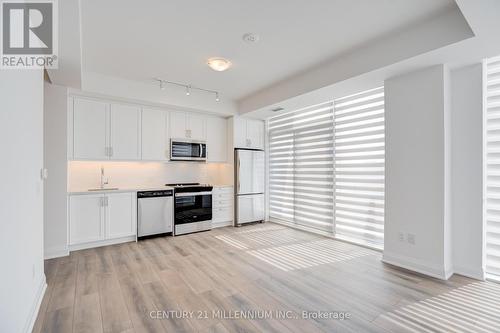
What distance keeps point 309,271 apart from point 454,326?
1.42m

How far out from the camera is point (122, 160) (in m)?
4.41

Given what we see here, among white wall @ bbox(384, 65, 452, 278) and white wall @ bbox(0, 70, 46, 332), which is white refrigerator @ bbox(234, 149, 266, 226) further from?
white wall @ bbox(0, 70, 46, 332)

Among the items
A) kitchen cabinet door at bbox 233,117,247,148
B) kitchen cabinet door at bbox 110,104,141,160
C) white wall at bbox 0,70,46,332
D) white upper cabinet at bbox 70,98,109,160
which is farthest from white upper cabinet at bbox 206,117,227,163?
white wall at bbox 0,70,46,332

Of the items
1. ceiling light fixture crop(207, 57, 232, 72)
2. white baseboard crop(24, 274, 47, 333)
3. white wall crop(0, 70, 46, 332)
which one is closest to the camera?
white wall crop(0, 70, 46, 332)

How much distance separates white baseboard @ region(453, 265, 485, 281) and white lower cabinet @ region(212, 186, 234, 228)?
3969 mm

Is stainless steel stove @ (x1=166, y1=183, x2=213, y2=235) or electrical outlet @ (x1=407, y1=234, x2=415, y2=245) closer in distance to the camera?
electrical outlet @ (x1=407, y1=234, x2=415, y2=245)

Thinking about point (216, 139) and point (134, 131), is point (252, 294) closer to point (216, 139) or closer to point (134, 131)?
point (134, 131)

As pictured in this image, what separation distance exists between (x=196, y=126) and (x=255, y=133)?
146cm

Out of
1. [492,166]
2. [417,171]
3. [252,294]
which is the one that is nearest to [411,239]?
[417,171]

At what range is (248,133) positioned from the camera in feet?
18.9

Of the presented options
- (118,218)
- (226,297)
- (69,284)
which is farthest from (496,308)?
(118,218)

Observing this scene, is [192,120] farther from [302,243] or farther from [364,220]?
[364,220]

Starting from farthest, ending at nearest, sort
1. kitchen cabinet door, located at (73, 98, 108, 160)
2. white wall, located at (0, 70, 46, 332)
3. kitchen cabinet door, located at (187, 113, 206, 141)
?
1. kitchen cabinet door, located at (187, 113, 206, 141)
2. kitchen cabinet door, located at (73, 98, 108, 160)
3. white wall, located at (0, 70, 46, 332)

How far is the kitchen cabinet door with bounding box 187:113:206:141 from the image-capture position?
5.19 metres
